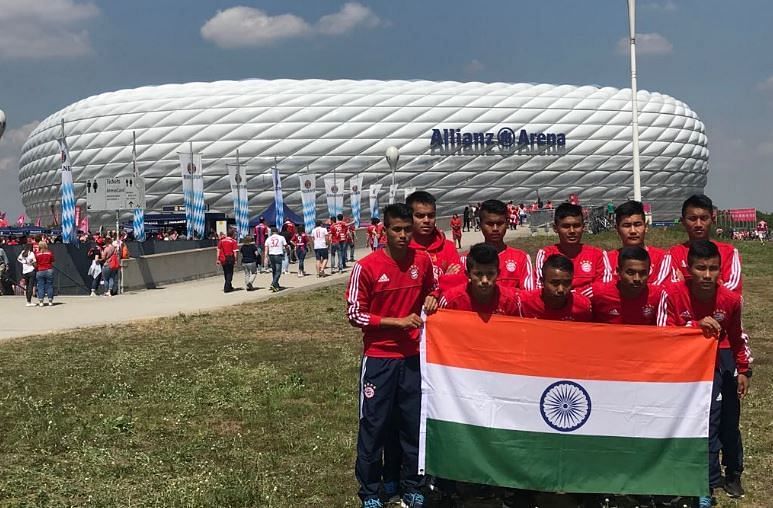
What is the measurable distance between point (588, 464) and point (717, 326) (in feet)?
3.62

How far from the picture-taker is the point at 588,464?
4926 millimetres

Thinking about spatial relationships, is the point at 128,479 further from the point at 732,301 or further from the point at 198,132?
the point at 198,132

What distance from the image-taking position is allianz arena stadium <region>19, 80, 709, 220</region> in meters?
69.6

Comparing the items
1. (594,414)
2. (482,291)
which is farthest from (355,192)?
(594,414)

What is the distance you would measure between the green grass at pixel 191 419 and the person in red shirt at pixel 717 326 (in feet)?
1.54

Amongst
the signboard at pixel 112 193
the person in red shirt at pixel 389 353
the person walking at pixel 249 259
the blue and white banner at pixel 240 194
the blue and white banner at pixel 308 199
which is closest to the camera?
the person in red shirt at pixel 389 353

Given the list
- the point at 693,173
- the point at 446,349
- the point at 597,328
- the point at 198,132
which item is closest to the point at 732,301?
the point at 597,328

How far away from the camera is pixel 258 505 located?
5457 mm

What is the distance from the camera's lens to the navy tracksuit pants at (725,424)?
17.3ft


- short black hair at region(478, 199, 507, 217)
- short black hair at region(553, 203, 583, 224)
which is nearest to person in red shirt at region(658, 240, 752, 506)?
short black hair at region(553, 203, 583, 224)

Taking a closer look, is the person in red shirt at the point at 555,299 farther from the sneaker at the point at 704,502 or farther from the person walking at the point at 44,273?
the person walking at the point at 44,273

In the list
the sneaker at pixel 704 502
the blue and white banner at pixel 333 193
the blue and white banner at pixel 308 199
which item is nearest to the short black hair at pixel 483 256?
the sneaker at pixel 704 502

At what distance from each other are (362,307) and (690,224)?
2.45 metres

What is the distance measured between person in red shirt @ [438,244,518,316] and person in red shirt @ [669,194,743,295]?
47.2 inches
